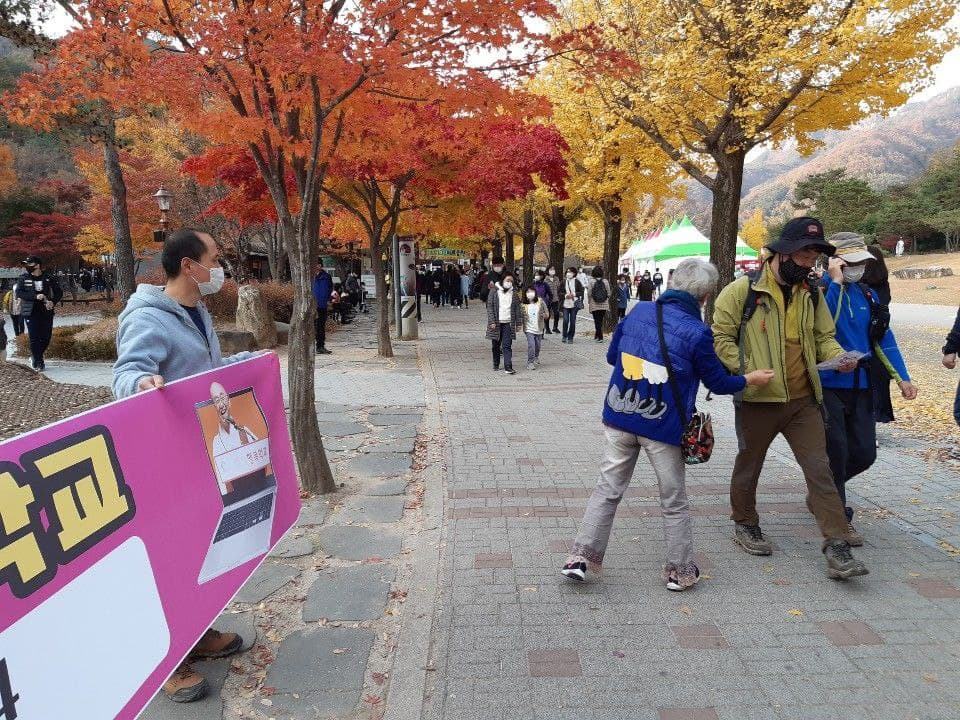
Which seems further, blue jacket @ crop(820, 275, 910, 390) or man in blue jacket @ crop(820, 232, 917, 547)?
blue jacket @ crop(820, 275, 910, 390)

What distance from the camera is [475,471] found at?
573 centimetres

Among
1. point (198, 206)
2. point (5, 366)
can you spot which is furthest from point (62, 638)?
point (198, 206)

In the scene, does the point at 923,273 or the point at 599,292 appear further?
the point at 923,273

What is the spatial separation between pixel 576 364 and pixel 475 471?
6.84m

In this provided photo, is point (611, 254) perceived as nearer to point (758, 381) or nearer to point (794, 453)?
point (794, 453)

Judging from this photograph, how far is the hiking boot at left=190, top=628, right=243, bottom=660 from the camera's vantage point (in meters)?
2.99

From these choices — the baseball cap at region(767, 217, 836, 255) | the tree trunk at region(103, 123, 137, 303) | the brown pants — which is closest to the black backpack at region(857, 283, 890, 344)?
the baseball cap at region(767, 217, 836, 255)

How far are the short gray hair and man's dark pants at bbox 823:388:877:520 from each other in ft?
3.82

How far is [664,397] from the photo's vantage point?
3359 millimetres

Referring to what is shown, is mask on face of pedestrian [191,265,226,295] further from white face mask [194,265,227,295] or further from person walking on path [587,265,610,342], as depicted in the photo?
person walking on path [587,265,610,342]

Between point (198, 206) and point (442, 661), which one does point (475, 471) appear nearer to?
point (442, 661)

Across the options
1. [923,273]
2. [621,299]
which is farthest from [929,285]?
[621,299]

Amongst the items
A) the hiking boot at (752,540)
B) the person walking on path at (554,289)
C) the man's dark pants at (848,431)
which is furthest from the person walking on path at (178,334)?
the person walking on path at (554,289)

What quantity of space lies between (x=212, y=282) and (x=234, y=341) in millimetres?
11225
